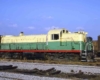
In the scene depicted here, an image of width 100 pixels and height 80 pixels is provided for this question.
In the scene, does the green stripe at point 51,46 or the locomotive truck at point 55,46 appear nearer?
the locomotive truck at point 55,46

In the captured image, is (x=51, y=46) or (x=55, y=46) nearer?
(x=55, y=46)

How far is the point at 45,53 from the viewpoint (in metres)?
22.4

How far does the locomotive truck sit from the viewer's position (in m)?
20.8

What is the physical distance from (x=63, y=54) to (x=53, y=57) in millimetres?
1239

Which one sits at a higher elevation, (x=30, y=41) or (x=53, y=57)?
(x=30, y=41)

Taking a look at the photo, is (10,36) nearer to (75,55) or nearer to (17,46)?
(17,46)

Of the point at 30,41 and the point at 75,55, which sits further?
the point at 30,41

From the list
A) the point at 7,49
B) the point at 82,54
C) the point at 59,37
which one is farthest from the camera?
the point at 7,49

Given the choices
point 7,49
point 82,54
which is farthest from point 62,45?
point 7,49

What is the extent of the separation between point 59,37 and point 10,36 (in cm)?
807

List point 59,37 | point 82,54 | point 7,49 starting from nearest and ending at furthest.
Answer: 1. point 82,54
2. point 59,37
3. point 7,49

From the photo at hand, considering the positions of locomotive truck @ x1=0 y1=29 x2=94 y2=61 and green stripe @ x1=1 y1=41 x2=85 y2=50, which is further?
green stripe @ x1=1 y1=41 x2=85 y2=50

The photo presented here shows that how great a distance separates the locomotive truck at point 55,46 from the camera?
20.8m

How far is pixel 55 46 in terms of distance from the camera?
71.7 ft
